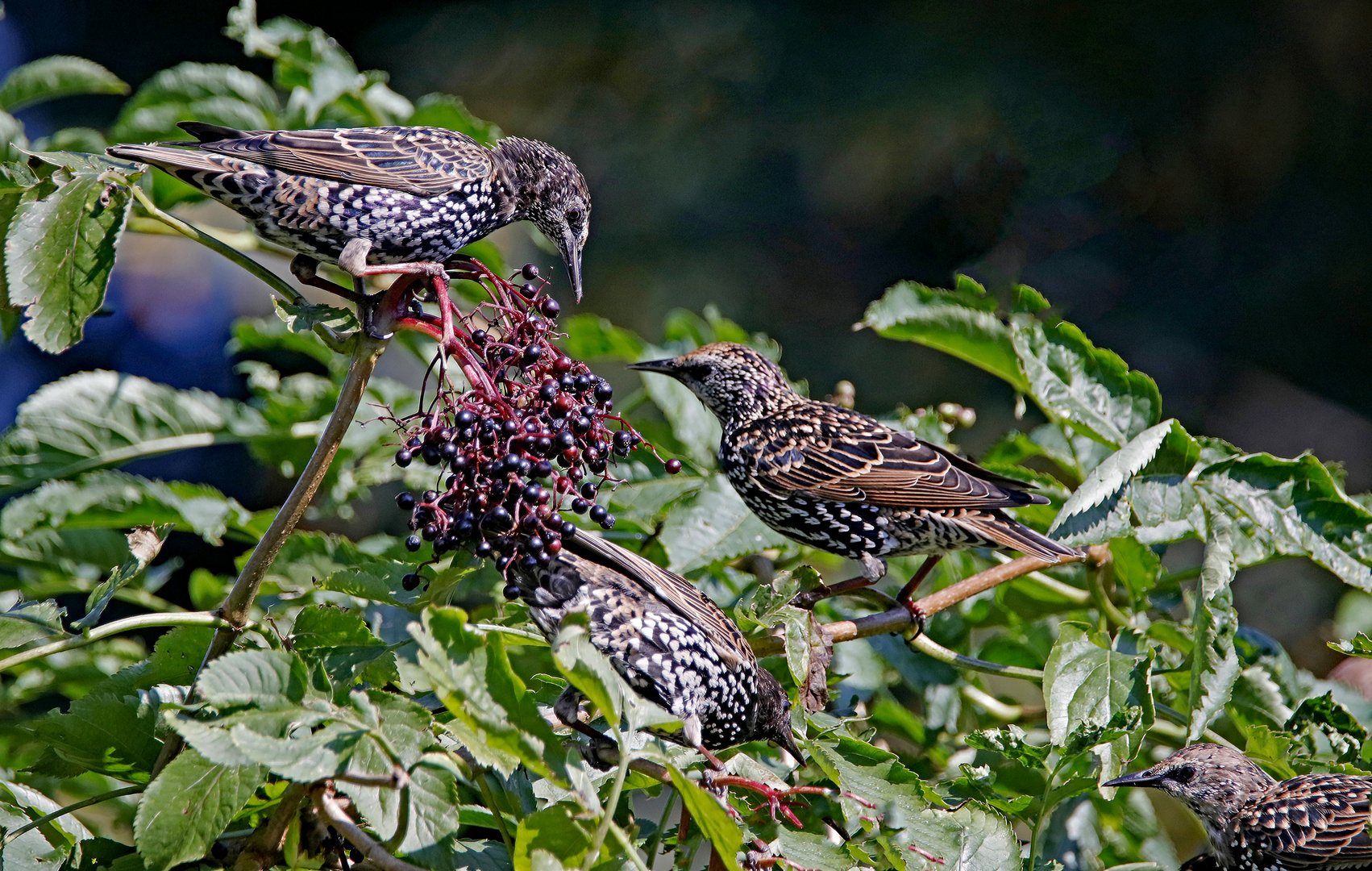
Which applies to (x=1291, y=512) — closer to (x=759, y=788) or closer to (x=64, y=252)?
(x=759, y=788)

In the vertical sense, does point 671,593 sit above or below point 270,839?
above

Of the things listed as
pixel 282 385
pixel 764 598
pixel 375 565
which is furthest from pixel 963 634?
pixel 282 385

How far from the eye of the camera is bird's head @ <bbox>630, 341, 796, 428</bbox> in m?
3.10

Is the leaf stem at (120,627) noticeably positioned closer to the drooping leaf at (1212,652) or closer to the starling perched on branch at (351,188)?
the starling perched on branch at (351,188)

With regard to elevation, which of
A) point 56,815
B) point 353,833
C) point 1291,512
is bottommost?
point 56,815

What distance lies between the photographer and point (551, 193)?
2453 millimetres

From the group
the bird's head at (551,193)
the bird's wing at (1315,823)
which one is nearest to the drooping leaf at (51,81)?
the bird's head at (551,193)

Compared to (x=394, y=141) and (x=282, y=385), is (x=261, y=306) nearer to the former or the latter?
(x=282, y=385)

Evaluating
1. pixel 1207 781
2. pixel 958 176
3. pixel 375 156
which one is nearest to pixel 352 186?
pixel 375 156

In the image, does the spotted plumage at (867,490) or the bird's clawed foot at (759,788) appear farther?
the spotted plumage at (867,490)

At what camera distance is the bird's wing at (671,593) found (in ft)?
7.10

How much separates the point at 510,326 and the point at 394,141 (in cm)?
66

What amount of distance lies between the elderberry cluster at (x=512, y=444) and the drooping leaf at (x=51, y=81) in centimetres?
172

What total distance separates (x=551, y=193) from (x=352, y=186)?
46 cm
